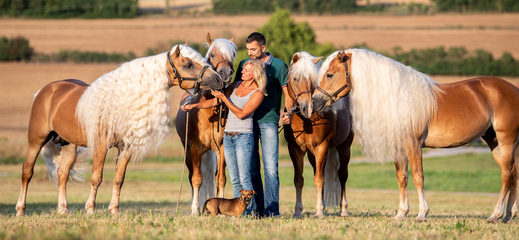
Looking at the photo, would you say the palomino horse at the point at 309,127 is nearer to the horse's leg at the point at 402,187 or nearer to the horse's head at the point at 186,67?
the horse's leg at the point at 402,187

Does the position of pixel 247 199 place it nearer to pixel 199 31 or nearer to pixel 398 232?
pixel 398 232

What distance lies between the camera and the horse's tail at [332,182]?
25.9ft

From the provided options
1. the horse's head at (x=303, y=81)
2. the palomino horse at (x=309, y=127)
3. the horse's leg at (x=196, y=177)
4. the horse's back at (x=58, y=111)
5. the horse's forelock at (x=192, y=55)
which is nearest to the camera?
the horse's head at (x=303, y=81)

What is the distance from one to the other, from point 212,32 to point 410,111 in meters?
→ 44.9

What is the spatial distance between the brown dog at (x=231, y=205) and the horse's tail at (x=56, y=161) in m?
3.15

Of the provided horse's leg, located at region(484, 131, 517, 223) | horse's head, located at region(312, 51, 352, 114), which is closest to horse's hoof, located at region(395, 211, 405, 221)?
horse's leg, located at region(484, 131, 517, 223)

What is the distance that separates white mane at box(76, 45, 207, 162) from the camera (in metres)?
6.43

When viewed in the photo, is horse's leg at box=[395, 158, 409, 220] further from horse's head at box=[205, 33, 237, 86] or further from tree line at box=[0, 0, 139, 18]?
tree line at box=[0, 0, 139, 18]

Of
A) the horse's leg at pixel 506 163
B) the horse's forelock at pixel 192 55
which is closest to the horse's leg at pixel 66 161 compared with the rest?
→ the horse's forelock at pixel 192 55

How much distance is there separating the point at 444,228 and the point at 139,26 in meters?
51.1

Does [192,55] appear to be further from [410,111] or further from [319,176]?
[410,111]

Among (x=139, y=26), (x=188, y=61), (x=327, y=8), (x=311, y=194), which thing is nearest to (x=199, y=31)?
(x=139, y=26)

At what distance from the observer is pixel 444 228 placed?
5.36m

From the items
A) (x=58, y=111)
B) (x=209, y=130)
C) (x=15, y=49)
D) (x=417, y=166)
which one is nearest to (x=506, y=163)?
(x=417, y=166)
